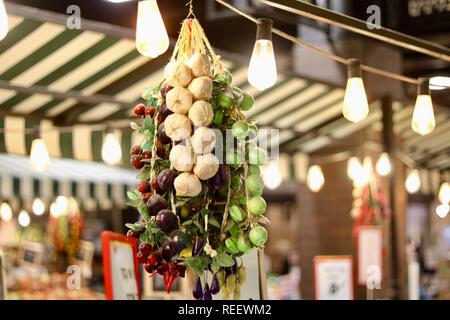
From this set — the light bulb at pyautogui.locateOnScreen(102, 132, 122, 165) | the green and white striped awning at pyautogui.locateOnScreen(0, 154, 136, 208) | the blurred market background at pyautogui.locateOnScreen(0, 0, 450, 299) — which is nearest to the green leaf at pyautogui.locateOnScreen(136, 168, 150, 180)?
the blurred market background at pyautogui.locateOnScreen(0, 0, 450, 299)

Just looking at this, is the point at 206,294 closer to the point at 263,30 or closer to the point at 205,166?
the point at 205,166

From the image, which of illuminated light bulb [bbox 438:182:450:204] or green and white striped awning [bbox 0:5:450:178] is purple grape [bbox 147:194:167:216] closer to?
green and white striped awning [bbox 0:5:450:178]

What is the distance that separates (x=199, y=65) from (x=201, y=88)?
10cm

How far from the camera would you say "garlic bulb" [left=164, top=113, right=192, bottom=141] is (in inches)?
103

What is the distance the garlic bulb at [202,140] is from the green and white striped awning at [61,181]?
8.84 m

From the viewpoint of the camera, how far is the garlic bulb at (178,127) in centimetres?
262

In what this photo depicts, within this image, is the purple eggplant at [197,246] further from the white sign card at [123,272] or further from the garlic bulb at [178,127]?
the white sign card at [123,272]

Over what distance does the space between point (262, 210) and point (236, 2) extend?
4867 millimetres

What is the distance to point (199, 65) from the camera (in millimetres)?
2713

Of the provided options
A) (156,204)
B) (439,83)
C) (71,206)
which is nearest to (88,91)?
(439,83)

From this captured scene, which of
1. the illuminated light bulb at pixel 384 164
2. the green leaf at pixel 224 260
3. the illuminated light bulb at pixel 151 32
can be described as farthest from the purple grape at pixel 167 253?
the illuminated light bulb at pixel 384 164

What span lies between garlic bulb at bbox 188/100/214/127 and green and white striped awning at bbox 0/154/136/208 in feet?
28.9
